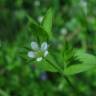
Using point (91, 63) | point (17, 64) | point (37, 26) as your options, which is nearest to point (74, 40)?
point (17, 64)

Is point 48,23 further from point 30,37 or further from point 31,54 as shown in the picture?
point 30,37

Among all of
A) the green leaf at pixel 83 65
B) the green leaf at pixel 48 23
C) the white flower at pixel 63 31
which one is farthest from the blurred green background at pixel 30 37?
the green leaf at pixel 48 23

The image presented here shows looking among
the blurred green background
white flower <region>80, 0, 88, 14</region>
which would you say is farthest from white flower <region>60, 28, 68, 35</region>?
white flower <region>80, 0, 88, 14</region>

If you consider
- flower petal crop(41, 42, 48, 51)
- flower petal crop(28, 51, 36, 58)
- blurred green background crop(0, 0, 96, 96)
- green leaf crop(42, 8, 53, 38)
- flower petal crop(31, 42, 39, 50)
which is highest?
blurred green background crop(0, 0, 96, 96)

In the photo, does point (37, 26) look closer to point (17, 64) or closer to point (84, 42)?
point (17, 64)

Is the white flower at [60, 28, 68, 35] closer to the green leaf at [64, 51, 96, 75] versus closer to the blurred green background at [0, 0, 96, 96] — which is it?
the blurred green background at [0, 0, 96, 96]
